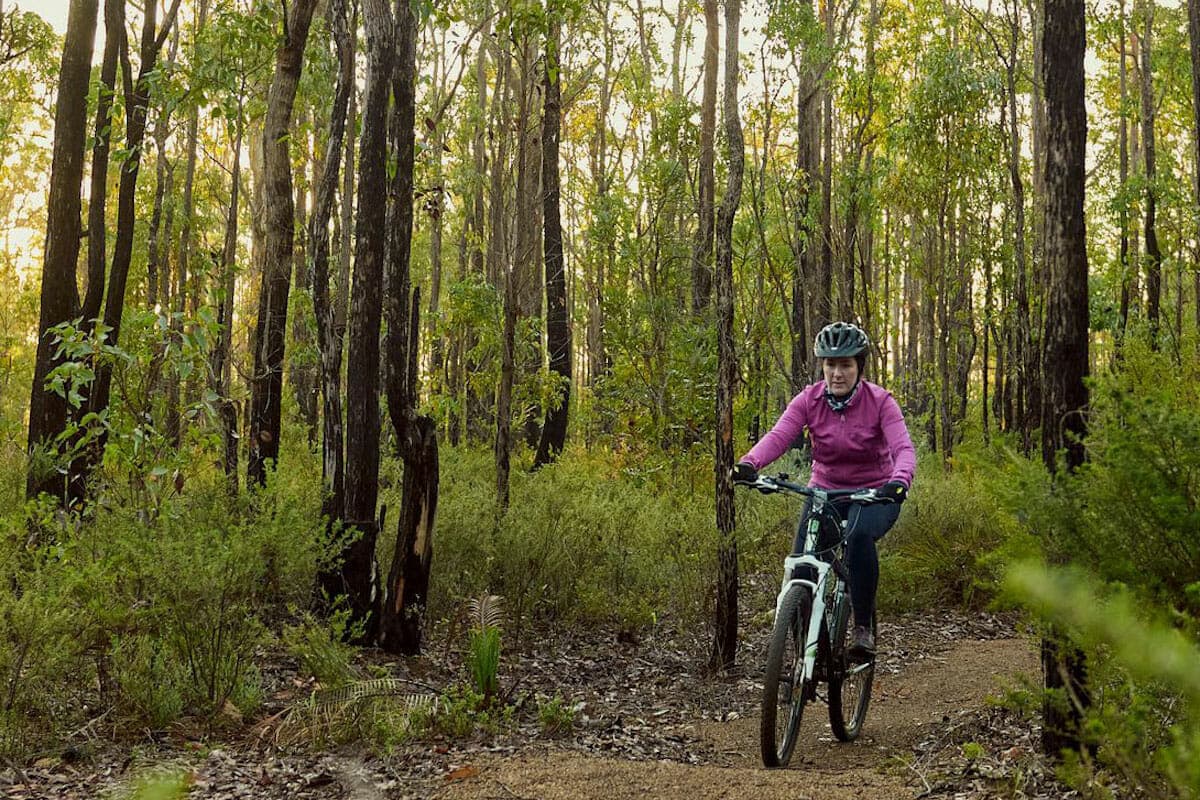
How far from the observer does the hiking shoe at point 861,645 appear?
579 centimetres

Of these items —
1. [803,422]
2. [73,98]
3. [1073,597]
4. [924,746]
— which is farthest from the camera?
[73,98]

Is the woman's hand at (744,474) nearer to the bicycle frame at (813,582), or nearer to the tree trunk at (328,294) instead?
the bicycle frame at (813,582)

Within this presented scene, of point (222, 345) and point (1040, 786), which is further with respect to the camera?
point (222, 345)

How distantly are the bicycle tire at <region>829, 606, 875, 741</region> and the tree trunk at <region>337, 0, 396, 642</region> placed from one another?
10.8ft

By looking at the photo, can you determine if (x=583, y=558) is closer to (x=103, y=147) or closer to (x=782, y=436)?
(x=782, y=436)

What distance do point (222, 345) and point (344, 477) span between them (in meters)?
4.60

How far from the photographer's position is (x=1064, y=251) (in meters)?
4.52

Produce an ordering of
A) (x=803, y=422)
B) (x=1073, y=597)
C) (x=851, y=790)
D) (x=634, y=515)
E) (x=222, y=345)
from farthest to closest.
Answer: (x=222, y=345), (x=634, y=515), (x=803, y=422), (x=851, y=790), (x=1073, y=597)

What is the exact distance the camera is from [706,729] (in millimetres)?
6477

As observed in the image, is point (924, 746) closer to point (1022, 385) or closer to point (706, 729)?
point (706, 729)

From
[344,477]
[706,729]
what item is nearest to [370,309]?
[344,477]

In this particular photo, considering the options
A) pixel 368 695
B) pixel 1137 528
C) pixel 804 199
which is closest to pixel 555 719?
pixel 368 695

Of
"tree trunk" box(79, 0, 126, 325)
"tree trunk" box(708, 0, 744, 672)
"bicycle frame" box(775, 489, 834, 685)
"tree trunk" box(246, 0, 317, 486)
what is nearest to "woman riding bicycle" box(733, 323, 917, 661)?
"bicycle frame" box(775, 489, 834, 685)

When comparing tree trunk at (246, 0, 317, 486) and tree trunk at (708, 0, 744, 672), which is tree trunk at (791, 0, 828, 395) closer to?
tree trunk at (708, 0, 744, 672)
